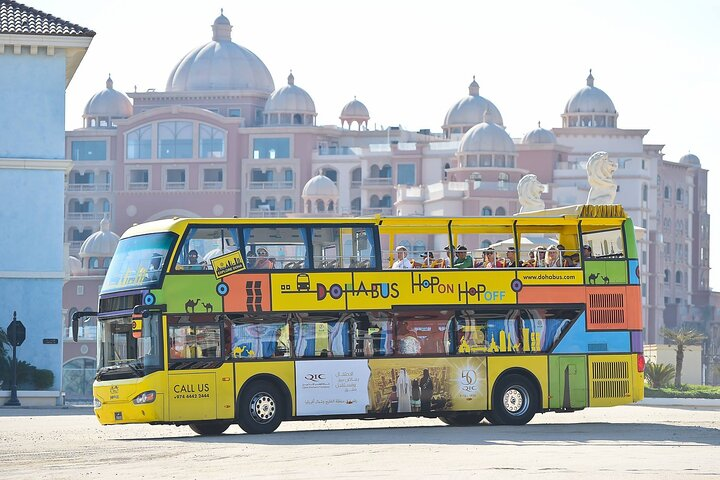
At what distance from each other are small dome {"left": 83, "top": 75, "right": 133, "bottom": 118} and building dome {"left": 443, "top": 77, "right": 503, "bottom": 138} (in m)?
27.3

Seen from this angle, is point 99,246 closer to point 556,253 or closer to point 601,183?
point 601,183

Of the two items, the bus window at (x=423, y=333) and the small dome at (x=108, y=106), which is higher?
the small dome at (x=108, y=106)

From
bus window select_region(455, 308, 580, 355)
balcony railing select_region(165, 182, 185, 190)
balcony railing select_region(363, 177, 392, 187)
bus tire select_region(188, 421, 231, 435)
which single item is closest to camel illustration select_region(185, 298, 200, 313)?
bus tire select_region(188, 421, 231, 435)

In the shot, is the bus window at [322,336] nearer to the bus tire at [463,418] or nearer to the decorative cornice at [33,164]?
the bus tire at [463,418]

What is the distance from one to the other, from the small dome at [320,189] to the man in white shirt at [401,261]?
108 metres

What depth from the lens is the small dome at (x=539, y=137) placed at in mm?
147125

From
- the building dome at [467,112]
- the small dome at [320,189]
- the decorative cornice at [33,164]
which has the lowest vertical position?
the decorative cornice at [33,164]

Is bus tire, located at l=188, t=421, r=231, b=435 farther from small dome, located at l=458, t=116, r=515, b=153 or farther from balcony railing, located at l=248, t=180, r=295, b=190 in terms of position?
balcony railing, located at l=248, t=180, r=295, b=190

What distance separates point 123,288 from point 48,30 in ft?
73.7

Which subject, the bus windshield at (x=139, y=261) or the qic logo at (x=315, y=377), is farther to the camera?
the qic logo at (x=315, y=377)

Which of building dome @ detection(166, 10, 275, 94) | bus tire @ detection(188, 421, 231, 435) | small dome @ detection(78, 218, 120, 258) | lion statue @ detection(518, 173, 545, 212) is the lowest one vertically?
bus tire @ detection(188, 421, 231, 435)

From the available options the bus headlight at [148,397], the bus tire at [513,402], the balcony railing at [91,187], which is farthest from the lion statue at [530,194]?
the balcony railing at [91,187]

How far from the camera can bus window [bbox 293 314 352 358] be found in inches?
1282

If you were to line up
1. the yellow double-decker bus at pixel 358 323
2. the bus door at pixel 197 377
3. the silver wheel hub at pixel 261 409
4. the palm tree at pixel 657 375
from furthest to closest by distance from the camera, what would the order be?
1. the palm tree at pixel 657 375
2. the silver wheel hub at pixel 261 409
3. the yellow double-decker bus at pixel 358 323
4. the bus door at pixel 197 377
